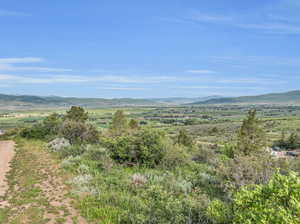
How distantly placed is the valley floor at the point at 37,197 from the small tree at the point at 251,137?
53.1 ft

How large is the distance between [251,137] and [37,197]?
72.2ft

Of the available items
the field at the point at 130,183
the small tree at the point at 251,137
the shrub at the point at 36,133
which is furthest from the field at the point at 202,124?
the field at the point at 130,183

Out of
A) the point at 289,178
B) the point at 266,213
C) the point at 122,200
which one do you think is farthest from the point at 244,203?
the point at 122,200

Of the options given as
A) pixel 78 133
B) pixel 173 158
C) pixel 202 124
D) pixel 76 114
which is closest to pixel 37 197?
pixel 173 158

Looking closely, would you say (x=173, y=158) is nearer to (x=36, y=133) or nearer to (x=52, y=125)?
(x=36, y=133)

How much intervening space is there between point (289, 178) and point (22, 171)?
13.4m

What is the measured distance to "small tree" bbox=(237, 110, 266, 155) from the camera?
23.6 m

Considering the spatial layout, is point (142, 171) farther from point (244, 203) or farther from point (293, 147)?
point (293, 147)

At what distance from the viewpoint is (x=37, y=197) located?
992cm

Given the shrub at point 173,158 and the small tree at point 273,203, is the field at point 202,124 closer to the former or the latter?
the shrub at point 173,158

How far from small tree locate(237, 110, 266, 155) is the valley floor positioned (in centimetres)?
1619

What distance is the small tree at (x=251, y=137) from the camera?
23562mm

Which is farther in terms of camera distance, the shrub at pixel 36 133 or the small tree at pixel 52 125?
the small tree at pixel 52 125

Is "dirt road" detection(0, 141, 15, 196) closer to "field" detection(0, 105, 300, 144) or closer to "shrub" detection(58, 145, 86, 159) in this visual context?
"shrub" detection(58, 145, 86, 159)
